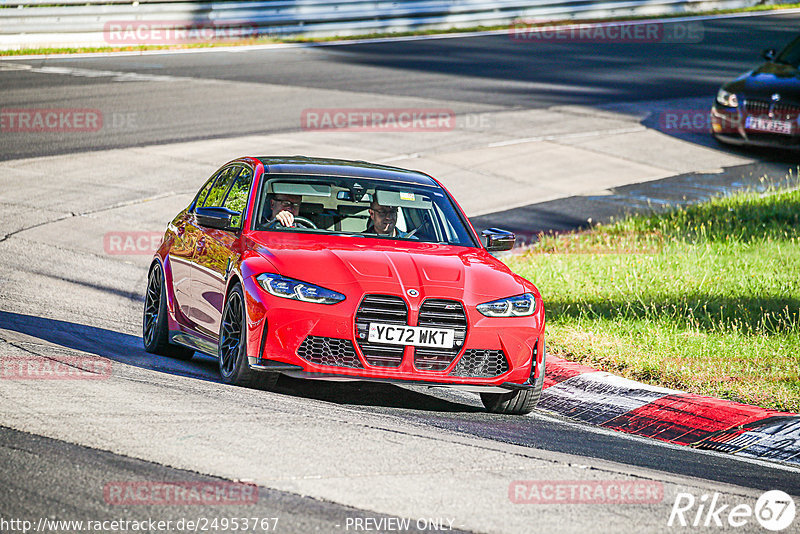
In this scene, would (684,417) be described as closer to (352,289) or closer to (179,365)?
(352,289)

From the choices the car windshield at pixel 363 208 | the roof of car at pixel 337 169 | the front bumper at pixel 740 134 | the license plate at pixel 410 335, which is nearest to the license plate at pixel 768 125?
the front bumper at pixel 740 134

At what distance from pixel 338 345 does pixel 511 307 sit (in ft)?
3.77

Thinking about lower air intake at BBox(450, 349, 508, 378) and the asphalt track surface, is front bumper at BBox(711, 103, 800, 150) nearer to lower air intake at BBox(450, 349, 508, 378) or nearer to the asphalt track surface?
the asphalt track surface

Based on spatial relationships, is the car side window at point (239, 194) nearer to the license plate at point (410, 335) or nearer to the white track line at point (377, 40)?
the license plate at point (410, 335)

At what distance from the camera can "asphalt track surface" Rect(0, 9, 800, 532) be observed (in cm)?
507

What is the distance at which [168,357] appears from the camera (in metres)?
9.13

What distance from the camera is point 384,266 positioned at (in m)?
7.30

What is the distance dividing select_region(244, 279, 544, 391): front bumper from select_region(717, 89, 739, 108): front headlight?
44.6 ft

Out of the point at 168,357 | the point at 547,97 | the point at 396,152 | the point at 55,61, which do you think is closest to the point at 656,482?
the point at 168,357

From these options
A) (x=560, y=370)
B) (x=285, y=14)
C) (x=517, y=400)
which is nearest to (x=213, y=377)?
(x=517, y=400)

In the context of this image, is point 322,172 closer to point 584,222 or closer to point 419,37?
point 584,222

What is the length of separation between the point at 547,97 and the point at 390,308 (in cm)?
1795

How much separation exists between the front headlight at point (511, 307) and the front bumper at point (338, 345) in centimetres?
5

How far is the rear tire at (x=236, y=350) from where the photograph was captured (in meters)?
7.25
